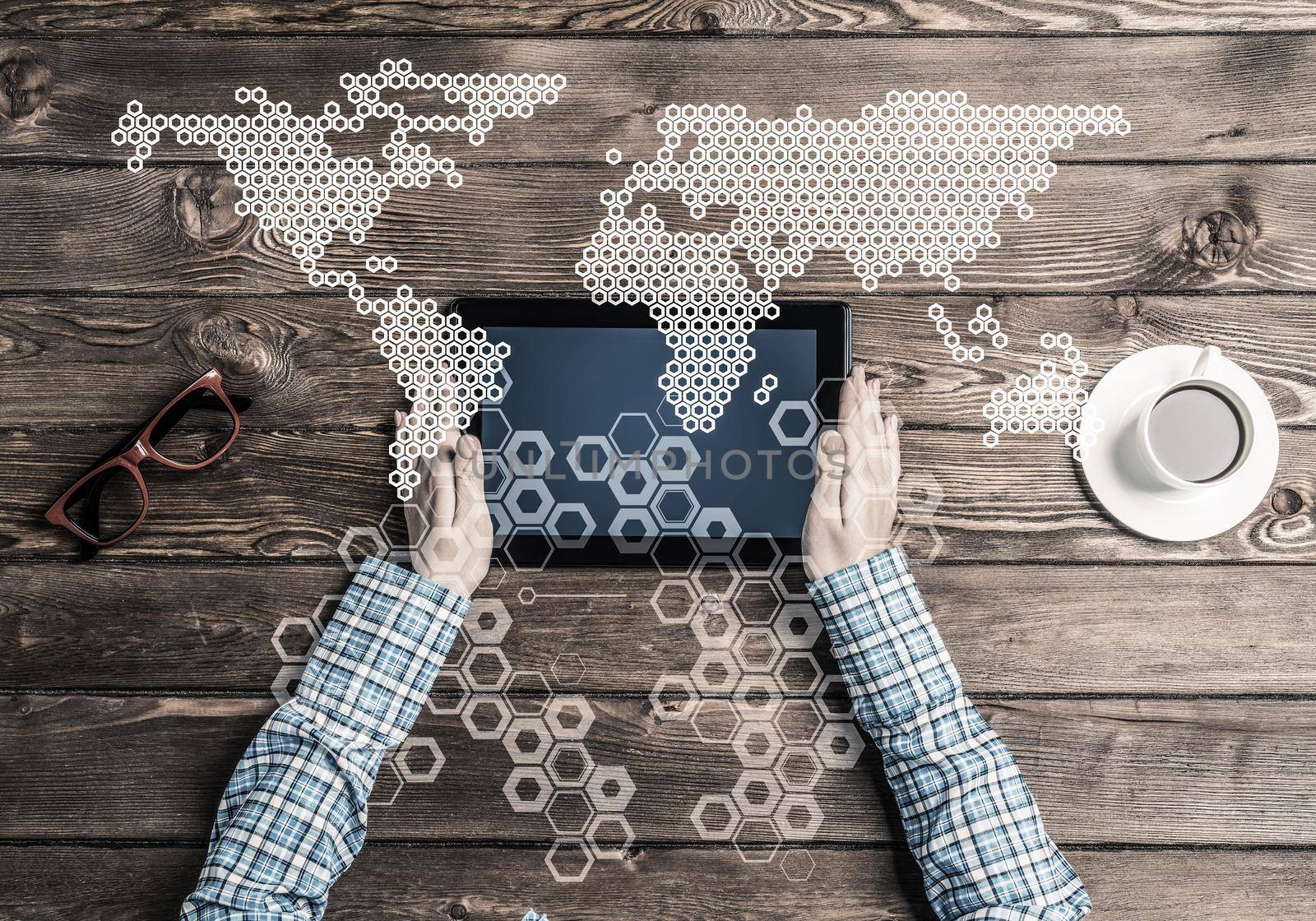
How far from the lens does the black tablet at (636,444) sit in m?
0.95

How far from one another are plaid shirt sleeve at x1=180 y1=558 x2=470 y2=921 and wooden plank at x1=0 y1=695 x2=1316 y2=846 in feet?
0.19

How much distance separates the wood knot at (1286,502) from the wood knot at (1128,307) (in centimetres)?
27

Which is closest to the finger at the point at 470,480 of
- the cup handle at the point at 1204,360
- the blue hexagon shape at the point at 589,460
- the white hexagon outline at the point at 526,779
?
the blue hexagon shape at the point at 589,460

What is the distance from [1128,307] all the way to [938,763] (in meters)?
0.59

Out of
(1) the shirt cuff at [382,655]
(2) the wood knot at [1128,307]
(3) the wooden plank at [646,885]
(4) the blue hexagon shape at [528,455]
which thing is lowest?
(3) the wooden plank at [646,885]

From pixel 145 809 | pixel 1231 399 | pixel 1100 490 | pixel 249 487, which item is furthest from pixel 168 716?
pixel 1231 399

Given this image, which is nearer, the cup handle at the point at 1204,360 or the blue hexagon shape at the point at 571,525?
the cup handle at the point at 1204,360

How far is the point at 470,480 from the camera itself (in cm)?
95

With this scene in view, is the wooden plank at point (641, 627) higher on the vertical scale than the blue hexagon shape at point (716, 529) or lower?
lower

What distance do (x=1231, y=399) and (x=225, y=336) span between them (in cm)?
117

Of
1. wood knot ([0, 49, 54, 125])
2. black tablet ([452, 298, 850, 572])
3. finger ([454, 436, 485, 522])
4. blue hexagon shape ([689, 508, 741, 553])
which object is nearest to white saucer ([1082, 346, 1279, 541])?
black tablet ([452, 298, 850, 572])

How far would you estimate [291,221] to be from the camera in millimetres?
994

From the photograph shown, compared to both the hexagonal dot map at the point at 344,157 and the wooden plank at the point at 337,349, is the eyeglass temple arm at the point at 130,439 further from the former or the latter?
the hexagonal dot map at the point at 344,157

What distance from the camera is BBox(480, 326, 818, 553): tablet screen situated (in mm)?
952
